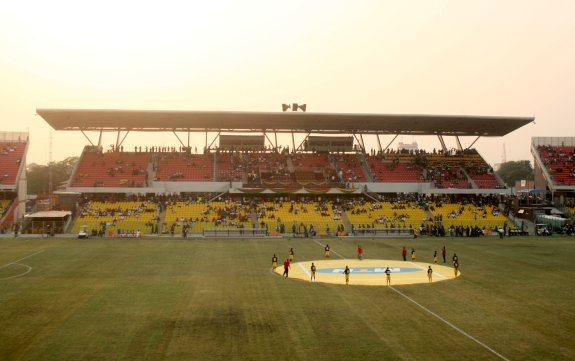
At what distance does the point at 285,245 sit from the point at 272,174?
28.3 meters

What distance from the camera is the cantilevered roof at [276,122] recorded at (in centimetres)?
7462

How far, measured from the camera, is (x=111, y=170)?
77375mm

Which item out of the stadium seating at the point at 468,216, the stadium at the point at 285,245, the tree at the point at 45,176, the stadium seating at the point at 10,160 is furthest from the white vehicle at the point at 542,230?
the tree at the point at 45,176

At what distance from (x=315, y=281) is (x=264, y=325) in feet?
35.0

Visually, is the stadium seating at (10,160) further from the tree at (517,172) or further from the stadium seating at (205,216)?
the tree at (517,172)

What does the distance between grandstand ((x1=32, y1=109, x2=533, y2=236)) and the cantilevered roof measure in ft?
0.48

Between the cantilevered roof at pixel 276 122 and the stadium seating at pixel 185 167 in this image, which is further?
the stadium seating at pixel 185 167

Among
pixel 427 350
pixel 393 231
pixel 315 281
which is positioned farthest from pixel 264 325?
pixel 393 231

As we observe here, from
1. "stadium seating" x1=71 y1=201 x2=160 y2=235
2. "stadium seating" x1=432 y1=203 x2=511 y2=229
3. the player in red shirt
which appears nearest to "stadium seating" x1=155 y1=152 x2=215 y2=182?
"stadium seating" x1=71 y1=201 x2=160 y2=235

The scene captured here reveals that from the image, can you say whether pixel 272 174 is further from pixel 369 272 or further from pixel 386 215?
pixel 369 272

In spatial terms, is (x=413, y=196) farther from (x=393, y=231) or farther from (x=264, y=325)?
(x=264, y=325)

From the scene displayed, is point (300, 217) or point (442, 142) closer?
point (300, 217)

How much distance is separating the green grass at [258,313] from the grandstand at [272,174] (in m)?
26.6

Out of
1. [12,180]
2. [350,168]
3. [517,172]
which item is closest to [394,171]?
[350,168]
